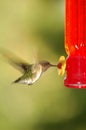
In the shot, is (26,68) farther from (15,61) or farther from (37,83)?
(37,83)

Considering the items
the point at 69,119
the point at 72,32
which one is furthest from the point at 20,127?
the point at 72,32

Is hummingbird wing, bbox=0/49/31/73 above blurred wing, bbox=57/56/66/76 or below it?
above

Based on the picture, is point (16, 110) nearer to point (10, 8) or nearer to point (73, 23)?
point (10, 8)

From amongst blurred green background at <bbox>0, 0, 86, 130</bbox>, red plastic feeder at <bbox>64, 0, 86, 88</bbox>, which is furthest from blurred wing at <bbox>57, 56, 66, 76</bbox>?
blurred green background at <bbox>0, 0, 86, 130</bbox>

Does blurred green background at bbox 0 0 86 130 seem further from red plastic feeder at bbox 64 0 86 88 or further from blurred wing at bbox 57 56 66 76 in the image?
blurred wing at bbox 57 56 66 76

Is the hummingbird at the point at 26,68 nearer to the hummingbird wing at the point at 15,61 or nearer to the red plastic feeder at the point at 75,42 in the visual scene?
the hummingbird wing at the point at 15,61

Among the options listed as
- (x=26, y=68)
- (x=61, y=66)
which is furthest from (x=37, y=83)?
(x=61, y=66)
